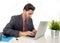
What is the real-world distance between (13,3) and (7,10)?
18 cm

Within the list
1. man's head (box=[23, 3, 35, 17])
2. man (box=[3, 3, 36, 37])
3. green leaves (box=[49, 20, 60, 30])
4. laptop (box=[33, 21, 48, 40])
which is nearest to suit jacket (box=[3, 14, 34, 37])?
man (box=[3, 3, 36, 37])

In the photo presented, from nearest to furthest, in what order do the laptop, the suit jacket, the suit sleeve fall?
the laptop
the suit sleeve
the suit jacket

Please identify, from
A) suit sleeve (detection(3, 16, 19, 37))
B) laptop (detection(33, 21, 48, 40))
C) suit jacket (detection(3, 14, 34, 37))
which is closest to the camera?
laptop (detection(33, 21, 48, 40))

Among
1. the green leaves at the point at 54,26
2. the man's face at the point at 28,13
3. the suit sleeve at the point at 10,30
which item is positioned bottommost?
the suit sleeve at the point at 10,30

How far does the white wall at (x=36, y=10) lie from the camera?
2.95m

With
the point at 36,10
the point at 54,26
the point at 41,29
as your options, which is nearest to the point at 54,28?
the point at 54,26

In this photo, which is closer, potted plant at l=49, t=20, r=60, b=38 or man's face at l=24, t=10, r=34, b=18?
potted plant at l=49, t=20, r=60, b=38

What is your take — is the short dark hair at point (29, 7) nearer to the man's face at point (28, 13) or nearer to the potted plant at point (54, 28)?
the man's face at point (28, 13)

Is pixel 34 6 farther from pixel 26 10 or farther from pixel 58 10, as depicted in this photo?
pixel 58 10

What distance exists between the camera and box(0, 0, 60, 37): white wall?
9.66 feet

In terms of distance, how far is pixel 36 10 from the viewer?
3.00m

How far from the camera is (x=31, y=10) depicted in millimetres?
2986

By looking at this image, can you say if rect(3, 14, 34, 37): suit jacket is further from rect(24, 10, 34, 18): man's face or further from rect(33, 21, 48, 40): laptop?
rect(33, 21, 48, 40): laptop

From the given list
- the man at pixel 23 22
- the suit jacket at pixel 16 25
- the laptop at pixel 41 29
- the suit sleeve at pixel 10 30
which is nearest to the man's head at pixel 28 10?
the man at pixel 23 22
